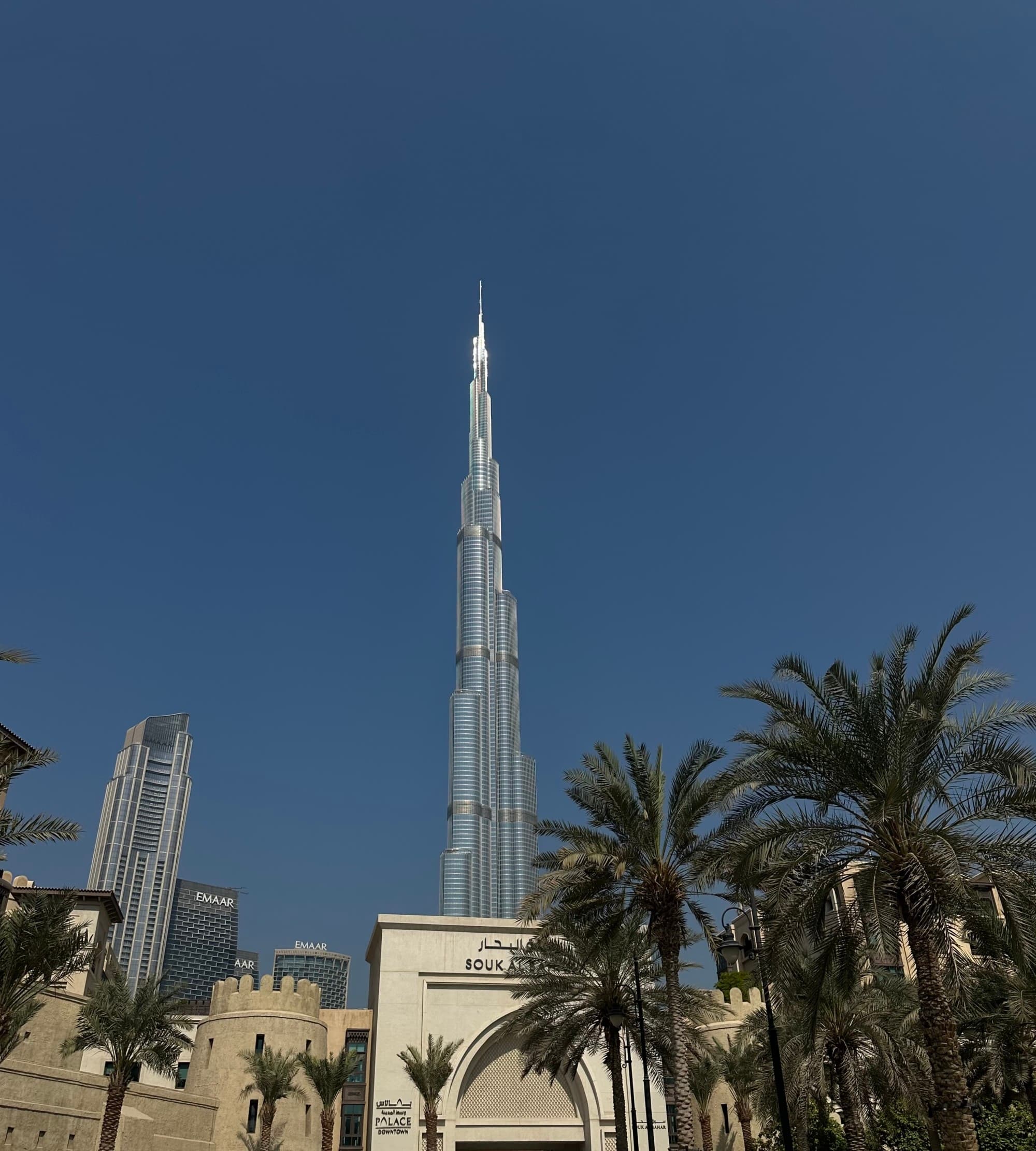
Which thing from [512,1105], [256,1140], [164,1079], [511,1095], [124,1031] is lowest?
[256,1140]

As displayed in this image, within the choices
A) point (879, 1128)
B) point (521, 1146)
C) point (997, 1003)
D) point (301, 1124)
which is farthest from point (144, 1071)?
point (997, 1003)

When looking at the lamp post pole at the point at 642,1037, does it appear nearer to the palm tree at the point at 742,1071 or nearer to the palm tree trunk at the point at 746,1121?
the palm tree at the point at 742,1071

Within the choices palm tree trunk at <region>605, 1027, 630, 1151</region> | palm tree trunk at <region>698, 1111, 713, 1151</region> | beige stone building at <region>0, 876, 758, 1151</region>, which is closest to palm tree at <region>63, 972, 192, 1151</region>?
beige stone building at <region>0, 876, 758, 1151</region>

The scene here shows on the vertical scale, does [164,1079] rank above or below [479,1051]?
below

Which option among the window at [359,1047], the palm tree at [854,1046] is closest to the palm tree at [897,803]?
the palm tree at [854,1046]

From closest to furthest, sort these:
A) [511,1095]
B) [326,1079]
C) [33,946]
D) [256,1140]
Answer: [33,946] → [326,1079] → [256,1140] → [511,1095]

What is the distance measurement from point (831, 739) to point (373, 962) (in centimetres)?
3944

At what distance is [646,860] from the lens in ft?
77.7

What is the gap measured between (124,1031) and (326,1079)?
1308 centimetres

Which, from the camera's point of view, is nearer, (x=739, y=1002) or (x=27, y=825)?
(x=27, y=825)

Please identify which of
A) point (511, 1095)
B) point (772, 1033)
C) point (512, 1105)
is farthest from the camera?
point (511, 1095)

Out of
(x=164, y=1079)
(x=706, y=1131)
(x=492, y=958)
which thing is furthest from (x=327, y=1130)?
(x=706, y=1131)

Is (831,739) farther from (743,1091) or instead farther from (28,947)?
(743,1091)

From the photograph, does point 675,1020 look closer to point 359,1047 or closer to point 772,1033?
point 772,1033
